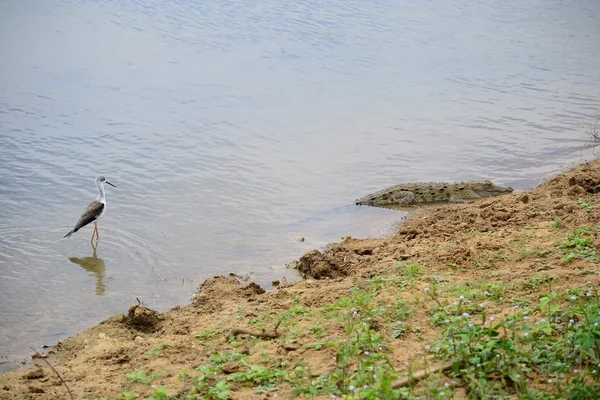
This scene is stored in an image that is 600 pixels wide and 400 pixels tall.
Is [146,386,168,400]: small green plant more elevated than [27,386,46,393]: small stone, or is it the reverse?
[146,386,168,400]: small green plant

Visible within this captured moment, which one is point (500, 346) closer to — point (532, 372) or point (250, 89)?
point (532, 372)

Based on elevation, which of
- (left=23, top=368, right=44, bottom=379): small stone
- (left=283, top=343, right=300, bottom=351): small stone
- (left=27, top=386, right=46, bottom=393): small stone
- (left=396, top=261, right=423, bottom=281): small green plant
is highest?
(left=396, top=261, right=423, bottom=281): small green plant

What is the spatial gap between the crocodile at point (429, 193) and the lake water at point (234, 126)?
0.28 m

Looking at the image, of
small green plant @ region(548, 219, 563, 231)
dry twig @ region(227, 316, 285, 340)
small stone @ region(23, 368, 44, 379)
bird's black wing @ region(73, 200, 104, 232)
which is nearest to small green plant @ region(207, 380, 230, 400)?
dry twig @ region(227, 316, 285, 340)

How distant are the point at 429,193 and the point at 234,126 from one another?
481 centimetres

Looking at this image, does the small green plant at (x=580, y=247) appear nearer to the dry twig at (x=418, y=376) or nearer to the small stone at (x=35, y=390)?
the dry twig at (x=418, y=376)

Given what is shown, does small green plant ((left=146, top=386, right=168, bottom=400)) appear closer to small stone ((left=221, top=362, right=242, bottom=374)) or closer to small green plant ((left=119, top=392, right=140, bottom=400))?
small green plant ((left=119, top=392, right=140, bottom=400))

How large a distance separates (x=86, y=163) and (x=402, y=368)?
346 inches

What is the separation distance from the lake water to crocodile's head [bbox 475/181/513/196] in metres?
0.90

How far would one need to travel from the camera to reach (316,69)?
1783 cm

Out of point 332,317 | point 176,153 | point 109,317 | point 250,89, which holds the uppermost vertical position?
point 250,89

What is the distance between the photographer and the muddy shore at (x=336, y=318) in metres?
4.48

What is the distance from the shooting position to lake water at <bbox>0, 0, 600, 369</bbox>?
8.73m

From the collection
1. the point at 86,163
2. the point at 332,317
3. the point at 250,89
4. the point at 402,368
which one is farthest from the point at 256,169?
the point at 402,368
